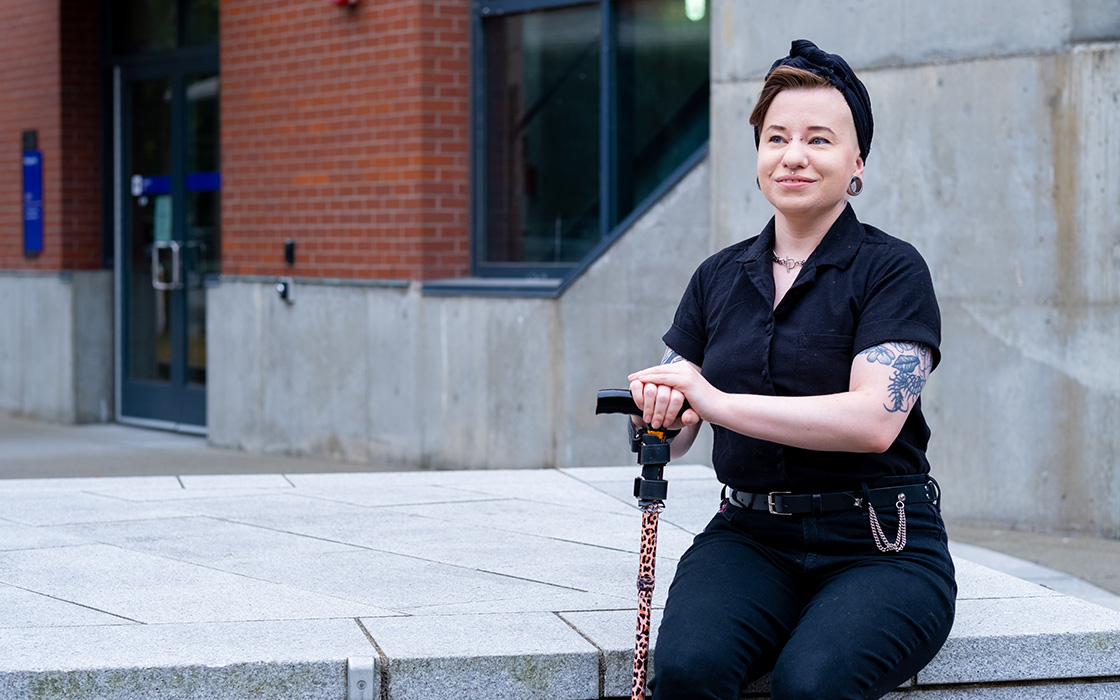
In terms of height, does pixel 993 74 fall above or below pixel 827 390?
above

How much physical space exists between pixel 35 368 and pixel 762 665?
11840 mm

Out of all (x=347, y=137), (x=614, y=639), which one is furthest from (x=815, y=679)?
(x=347, y=137)

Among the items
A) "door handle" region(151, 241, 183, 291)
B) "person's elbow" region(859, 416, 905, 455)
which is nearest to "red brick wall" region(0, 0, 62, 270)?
"door handle" region(151, 241, 183, 291)

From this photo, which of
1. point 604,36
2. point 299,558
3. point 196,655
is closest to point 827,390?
point 196,655

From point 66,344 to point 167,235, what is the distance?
153 cm

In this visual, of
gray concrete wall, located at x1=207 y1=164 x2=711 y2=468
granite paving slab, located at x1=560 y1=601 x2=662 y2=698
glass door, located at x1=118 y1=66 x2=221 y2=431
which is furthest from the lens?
glass door, located at x1=118 y1=66 x2=221 y2=431

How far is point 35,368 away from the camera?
540 inches

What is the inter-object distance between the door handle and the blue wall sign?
5.09 feet

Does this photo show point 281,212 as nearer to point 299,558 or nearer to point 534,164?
point 534,164

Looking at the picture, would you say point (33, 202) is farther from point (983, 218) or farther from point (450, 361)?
point (983, 218)

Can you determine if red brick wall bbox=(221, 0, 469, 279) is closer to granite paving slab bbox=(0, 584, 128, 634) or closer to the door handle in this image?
the door handle

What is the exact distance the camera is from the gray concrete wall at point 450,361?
342 inches

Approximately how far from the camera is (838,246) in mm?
3248

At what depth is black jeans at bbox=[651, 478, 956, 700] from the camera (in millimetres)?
Answer: 2920
